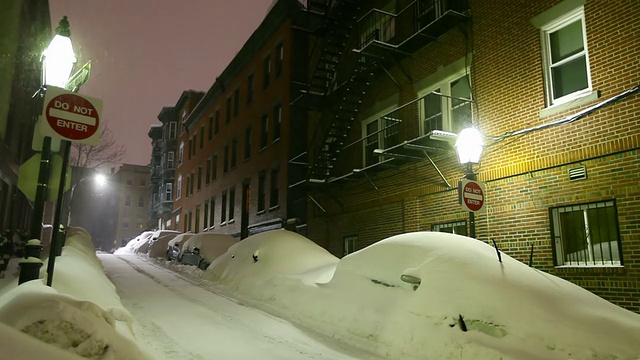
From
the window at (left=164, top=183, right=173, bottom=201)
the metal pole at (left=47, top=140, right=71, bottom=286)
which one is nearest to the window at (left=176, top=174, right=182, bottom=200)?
the window at (left=164, top=183, right=173, bottom=201)

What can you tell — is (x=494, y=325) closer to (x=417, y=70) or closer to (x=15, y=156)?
(x=417, y=70)

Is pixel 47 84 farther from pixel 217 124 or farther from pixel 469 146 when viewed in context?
pixel 217 124

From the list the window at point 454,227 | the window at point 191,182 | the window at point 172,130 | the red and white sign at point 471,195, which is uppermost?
the window at point 172,130

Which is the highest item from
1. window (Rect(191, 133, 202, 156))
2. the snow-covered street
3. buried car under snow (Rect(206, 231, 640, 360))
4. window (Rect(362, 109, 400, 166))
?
window (Rect(191, 133, 202, 156))

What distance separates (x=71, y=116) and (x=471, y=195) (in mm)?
6787

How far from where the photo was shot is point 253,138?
25.4 m

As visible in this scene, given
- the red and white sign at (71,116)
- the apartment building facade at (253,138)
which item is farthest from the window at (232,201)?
the red and white sign at (71,116)

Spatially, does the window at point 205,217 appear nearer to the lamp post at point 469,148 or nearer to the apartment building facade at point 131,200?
the lamp post at point 469,148

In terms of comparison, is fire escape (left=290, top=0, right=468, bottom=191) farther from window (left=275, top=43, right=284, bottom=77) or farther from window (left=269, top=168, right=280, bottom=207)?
window (left=269, top=168, right=280, bottom=207)

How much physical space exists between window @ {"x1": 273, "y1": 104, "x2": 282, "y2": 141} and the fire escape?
1894 mm

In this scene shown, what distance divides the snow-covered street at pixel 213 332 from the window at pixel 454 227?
16.3 feet

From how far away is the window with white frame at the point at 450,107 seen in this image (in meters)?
12.0

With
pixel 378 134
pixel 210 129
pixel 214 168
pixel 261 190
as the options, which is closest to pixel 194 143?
pixel 210 129

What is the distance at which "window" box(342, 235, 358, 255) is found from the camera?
52.1 feet
